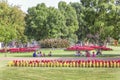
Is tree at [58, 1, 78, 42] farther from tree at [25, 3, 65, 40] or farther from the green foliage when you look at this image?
the green foliage

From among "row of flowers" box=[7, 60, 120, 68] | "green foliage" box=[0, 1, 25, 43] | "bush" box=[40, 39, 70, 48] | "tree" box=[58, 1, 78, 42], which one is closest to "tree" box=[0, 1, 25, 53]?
"green foliage" box=[0, 1, 25, 43]

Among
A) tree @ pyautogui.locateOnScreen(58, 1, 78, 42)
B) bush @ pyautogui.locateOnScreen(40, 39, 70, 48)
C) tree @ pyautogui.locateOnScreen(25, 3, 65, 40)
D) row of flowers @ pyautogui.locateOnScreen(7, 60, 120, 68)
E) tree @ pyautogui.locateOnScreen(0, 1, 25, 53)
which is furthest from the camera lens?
tree @ pyautogui.locateOnScreen(58, 1, 78, 42)

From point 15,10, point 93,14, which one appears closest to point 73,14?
point 15,10

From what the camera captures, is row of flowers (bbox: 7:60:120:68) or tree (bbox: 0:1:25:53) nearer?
row of flowers (bbox: 7:60:120:68)

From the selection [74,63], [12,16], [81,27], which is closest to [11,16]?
[12,16]

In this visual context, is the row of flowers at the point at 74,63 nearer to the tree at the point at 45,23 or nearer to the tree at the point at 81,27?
the tree at the point at 45,23

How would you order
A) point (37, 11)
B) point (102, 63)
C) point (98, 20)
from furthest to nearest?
point (37, 11) < point (98, 20) < point (102, 63)

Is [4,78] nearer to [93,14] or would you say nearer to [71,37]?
[93,14]

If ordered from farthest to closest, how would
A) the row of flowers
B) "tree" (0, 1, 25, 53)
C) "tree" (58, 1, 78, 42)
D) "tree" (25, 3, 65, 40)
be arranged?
"tree" (58, 1, 78, 42)
"tree" (25, 3, 65, 40)
"tree" (0, 1, 25, 53)
the row of flowers

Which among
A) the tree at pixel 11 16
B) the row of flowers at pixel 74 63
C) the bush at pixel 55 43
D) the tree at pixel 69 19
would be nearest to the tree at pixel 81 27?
the tree at pixel 69 19

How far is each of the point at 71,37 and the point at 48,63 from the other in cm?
6181

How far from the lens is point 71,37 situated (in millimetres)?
92125

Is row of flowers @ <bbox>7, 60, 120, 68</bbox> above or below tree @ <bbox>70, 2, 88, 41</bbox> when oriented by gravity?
below

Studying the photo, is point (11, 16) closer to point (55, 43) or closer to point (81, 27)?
point (55, 43)
